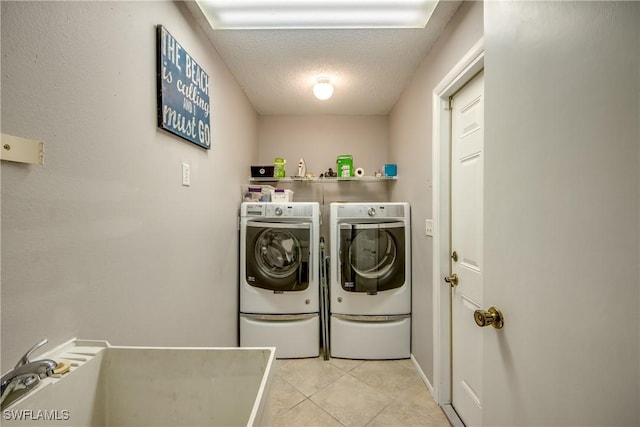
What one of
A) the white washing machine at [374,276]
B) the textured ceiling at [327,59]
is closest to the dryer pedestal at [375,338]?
the white washing machine at [374,276]

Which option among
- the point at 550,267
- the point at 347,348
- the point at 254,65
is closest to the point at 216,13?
the point at 254,65

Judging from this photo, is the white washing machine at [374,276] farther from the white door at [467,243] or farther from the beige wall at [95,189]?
the beige wall at [95,189]

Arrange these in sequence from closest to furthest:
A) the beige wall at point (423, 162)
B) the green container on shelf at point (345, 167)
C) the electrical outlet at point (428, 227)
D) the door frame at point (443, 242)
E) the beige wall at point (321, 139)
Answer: the beige wall at point (423, 162)
the door frame at point (443, 242)
the electrical outlet at point (428, 227)
the green container on shelf at point (345, 167)
the beige wall at point (321, 139)

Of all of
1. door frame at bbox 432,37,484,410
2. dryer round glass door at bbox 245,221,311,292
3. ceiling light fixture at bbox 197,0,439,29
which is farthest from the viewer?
dryer round glass door at bbox 245,221,311,292

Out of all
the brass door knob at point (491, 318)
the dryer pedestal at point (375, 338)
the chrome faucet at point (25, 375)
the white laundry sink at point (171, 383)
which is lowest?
the dryer pedestal at point (375, 338)

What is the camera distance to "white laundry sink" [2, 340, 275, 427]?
0.78 m

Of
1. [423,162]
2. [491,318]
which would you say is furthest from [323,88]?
[491,318]

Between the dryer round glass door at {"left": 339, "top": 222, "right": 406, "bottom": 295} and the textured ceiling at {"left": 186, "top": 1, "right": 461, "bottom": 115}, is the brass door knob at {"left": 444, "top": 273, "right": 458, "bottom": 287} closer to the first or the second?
the dryer round glass door at {"left": 339, "top": 222, "right": 406, "bottom": 295}

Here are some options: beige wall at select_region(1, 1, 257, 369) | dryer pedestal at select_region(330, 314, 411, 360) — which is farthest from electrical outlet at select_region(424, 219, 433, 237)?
beige wall at select_region(1, 1, 257, 369)

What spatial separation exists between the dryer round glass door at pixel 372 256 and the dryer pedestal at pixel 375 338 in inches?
11.3

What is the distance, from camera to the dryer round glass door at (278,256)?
86.4 inches

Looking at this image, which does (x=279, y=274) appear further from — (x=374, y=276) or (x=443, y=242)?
(x=443, y=242)

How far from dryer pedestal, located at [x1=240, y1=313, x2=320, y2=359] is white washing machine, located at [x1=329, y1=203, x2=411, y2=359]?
0.31 metres

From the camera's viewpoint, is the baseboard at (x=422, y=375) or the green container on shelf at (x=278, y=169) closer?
the baseboard at (x=422, y=375)
